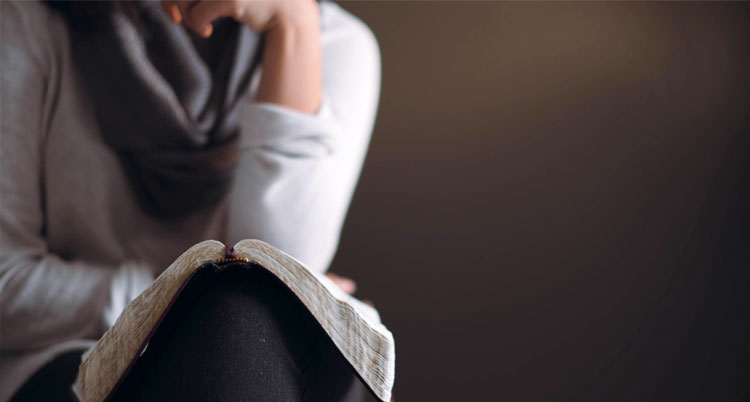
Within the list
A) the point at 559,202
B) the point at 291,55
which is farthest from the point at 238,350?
the point at 559,202

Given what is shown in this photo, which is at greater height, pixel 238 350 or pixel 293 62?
pixel 293 62

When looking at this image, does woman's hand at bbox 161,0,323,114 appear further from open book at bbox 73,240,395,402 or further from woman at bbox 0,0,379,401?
open book at bbox 73,240,395,402

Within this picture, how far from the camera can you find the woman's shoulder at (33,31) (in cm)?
54

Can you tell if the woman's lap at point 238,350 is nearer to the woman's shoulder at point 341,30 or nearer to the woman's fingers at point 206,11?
the woman's fingers at point 206,11

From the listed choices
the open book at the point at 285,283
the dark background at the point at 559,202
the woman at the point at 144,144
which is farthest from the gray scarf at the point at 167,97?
the dark background at the point at 559,202

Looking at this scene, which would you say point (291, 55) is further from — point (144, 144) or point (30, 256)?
point (30, 256)


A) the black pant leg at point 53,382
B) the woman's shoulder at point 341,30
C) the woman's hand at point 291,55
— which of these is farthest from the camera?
the woman's shoulder at point 341,30

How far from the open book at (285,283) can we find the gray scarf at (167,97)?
0.29 meters

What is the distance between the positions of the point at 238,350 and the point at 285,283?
6 centimetres

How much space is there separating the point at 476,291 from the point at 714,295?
357mm

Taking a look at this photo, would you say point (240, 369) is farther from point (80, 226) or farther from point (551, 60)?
point (551, 60)

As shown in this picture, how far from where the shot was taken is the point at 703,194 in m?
0.91

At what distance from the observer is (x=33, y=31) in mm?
552

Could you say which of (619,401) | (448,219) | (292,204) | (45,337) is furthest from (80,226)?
(619,401)
